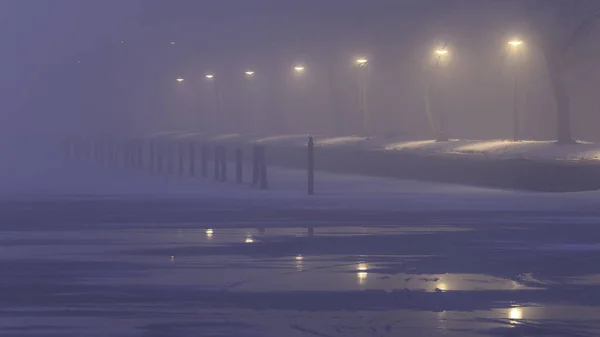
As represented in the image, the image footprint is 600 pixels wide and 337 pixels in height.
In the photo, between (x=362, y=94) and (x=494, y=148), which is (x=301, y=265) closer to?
(x=494, y=148)

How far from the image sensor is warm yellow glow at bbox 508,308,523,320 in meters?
12.4

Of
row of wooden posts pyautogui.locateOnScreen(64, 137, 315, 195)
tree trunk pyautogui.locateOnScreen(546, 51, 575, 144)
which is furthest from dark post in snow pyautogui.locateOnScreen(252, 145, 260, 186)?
tree trunk pyautogui.locateOnScreen(546, 51, 575, 144)

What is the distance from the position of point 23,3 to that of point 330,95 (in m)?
94.2

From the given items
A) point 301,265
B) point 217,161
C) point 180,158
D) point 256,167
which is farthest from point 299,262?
point 180,158

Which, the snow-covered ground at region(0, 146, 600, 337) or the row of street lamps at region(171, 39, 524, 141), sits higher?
the row of street lamps at region(171, 39, 524, 141)

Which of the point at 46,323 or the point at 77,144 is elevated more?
the point at 77,144

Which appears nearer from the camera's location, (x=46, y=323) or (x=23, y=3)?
(x=46, y=323)

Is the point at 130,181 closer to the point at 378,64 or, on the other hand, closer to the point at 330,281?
the point at 330,281

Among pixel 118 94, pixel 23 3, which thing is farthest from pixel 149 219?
pixel 23 3

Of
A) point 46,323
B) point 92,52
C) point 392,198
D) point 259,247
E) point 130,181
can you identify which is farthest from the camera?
point 92,52

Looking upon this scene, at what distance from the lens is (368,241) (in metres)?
20.4

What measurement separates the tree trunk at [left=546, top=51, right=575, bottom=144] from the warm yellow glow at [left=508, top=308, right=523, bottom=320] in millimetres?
39867

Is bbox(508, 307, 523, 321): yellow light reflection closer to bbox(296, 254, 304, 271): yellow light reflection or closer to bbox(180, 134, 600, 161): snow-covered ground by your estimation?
bbox(296, 254, 304, 271): yellow light reflection

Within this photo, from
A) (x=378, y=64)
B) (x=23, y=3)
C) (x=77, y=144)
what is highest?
(x=23, y=3)
